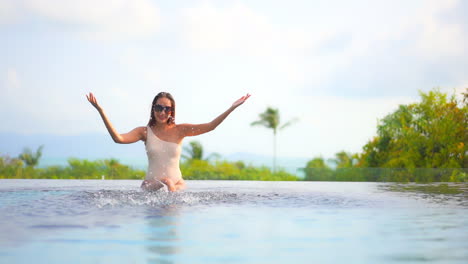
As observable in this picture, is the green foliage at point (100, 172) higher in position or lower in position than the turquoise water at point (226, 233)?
higher

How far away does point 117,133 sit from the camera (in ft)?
20.7

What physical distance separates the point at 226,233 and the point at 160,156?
326 cm

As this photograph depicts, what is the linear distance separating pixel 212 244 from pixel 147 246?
0.42 m

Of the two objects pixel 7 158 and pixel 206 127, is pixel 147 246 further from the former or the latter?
pixel 7 158

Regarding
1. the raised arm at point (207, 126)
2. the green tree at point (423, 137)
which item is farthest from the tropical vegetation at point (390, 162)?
the raised arm at point (207, 126)

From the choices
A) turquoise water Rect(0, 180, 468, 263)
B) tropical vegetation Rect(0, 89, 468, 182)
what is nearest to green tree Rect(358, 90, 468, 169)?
tropical vegetation Rect(0, 89, 468, 182)

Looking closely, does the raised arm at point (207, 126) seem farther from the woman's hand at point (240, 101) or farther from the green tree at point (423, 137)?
the green tree at point (423, 137)

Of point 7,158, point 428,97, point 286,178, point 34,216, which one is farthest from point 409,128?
point 34,216

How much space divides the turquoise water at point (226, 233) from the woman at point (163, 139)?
0.90 metres

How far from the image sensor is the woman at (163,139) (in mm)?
6668

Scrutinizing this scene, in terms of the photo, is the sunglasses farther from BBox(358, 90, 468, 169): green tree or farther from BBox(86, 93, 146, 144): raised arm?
BBox(358, 90, 468, 169): green tree

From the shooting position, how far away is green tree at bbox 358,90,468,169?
23234 mm

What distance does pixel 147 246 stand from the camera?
3084 millimetres

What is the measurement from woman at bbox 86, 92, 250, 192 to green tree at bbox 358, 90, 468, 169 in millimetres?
19047
